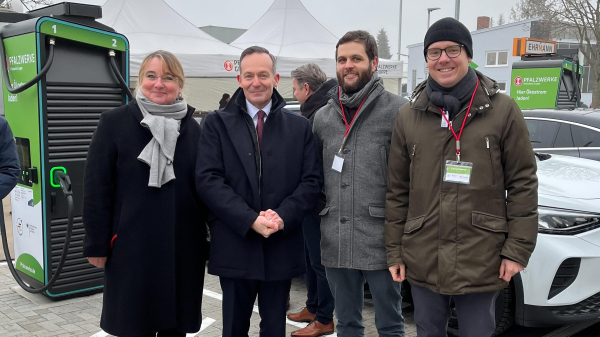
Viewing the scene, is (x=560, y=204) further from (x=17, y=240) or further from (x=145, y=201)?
(x=17, y=240)

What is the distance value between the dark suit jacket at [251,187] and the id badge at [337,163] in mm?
134

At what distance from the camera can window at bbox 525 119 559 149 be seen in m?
6.93

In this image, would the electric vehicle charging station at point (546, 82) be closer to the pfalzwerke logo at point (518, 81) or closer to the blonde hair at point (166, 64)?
the pfalzwerke logo at point (518, 81)

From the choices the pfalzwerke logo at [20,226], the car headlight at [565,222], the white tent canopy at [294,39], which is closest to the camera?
the car headlight at [565,222]

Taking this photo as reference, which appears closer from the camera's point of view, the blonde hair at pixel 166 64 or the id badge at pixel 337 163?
the blonde hair at pixel 166 64

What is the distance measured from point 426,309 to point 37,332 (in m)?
2.94

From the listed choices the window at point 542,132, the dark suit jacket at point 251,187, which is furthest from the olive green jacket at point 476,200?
the window at point 542,132

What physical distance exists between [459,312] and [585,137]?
527 cm

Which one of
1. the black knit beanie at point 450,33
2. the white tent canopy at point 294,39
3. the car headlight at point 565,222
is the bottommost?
the car headlight at point 565,222

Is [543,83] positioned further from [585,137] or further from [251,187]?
[251,187]

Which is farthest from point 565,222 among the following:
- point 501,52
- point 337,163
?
point 501,52

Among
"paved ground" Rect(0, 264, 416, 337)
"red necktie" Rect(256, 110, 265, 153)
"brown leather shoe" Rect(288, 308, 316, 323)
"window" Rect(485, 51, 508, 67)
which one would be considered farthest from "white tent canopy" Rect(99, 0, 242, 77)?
"window" Rect(485, 51, 508, 67)

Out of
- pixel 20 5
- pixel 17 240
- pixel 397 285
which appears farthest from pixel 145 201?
pixel 20 5

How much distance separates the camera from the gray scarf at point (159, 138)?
257 centimetres
